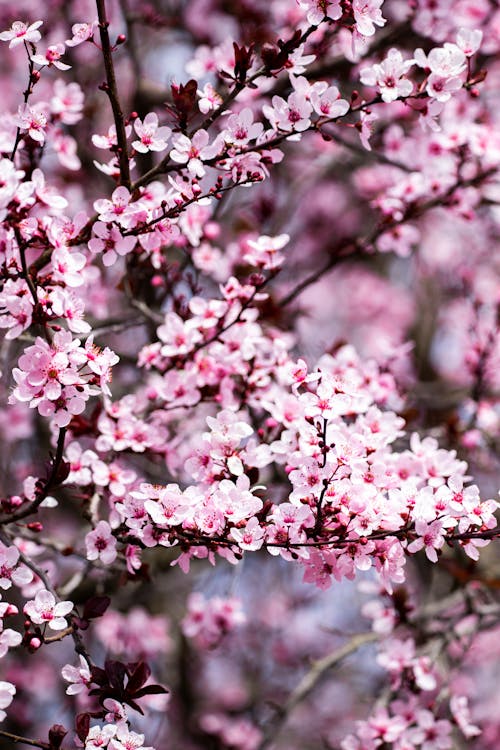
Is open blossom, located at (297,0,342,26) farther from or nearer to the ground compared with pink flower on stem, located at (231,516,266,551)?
farther from the ground

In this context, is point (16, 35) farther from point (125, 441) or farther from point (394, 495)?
point (394, 495)

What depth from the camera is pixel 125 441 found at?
3.13m

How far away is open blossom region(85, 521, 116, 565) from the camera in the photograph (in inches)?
108

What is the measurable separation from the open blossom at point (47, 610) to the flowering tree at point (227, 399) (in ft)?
0.04

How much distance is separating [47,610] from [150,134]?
1.61 m

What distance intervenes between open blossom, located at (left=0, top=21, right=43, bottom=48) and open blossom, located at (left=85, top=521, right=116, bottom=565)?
159 cm

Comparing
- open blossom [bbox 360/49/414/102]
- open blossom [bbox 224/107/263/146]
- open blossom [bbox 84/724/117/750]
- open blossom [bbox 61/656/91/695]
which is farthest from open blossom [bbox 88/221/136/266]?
open blossom [bbox 84/724/117/750]

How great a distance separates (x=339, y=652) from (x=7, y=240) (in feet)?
8.68

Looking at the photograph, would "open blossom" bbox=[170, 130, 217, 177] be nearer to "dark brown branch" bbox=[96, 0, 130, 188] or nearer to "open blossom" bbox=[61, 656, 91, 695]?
"dark brown branch" bbox=[96, 0, 130, 188]

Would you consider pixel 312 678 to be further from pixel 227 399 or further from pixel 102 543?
pixel 102 543

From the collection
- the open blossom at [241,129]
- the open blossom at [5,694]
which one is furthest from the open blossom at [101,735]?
the open blossom at [241,129]

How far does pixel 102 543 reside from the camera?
2.75m

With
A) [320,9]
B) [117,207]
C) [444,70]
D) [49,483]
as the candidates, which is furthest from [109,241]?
[444,70]

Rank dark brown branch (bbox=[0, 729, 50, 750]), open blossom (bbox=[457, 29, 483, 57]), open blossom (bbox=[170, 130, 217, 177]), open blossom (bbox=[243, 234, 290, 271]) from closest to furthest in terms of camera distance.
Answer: dark brown branch (bbox=[0, 729, 50, 750]) < open blossom (bbox=[170, 130, 217, 177]) < open blossom (bbox=[457, 29, 483, 57]) < open blossom (bbox=[243, 234, 290, 271])
